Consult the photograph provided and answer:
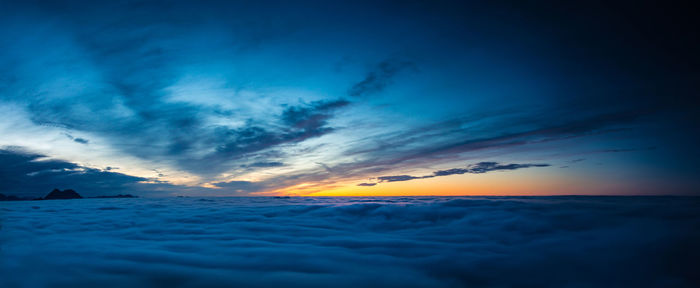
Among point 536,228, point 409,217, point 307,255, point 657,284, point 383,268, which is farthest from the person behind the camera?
point 409,217

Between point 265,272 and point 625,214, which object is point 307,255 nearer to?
point 265,272

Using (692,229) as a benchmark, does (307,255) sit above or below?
below

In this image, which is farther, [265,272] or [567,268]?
[567,268]

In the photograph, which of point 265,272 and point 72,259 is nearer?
point 265,272

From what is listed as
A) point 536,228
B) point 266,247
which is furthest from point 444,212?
point 266,247

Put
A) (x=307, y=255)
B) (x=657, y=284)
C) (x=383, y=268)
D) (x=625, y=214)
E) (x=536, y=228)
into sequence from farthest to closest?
1. (x=625, y=214)
2. (x=536, y=228)
3. (x=307, y=255)
4. (x=383, y=268)
5. (x=657, y=284)

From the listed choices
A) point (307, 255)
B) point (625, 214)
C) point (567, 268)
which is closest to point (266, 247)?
point (307, 255)

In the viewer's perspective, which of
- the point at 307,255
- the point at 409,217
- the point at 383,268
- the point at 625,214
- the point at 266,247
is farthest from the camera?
the point at 409,217

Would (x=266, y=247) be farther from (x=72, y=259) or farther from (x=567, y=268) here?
(x=567, y=268)

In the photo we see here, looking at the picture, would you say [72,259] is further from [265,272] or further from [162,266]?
[265,272]

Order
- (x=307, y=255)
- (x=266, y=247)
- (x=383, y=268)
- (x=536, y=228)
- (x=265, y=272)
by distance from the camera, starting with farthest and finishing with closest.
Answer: (x=536, y=228)
(x=266, y=247)
(x=307, y=255)
(x=383, y=268)
(x=265, y=272)
